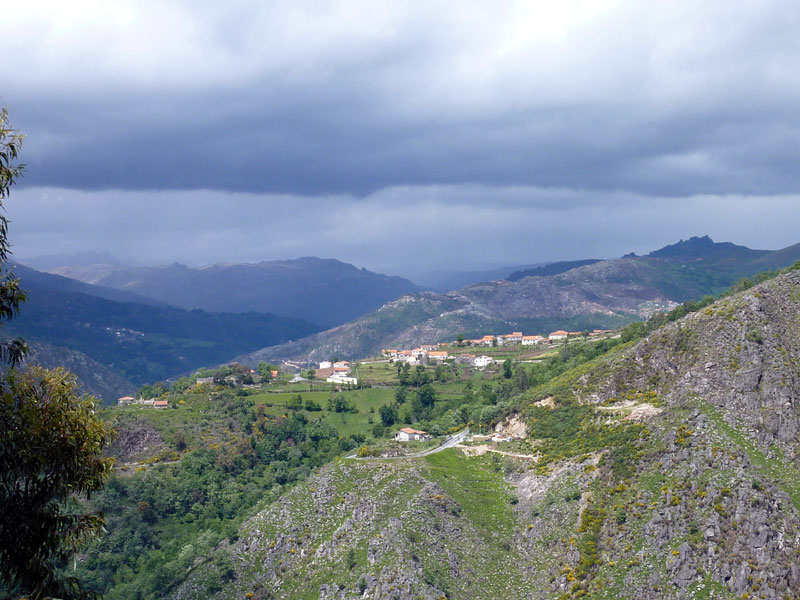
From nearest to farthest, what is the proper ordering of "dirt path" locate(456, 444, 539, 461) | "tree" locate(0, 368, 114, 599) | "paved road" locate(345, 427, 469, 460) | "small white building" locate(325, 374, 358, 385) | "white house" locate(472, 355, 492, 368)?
"tree" locate(0, 368, 114, 599) < "dirt path" locate(456, 444, 539, 461) < "paved road" locate(345, 427, 469, 460) < "small white building" locate(325, 374, 358, 385) < "white house" locate(472, 355, 492, 368)

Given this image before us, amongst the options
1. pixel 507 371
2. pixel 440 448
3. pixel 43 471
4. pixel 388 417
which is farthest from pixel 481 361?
pixel 43 471

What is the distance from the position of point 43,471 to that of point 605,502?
61.6 metres

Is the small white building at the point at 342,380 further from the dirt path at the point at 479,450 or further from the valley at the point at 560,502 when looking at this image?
the dirt path at the point at 479,450

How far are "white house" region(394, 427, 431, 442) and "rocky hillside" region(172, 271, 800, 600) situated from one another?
21.4 meters

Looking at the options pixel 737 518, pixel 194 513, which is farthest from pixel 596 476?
pixel 194 513

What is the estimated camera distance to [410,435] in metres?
115

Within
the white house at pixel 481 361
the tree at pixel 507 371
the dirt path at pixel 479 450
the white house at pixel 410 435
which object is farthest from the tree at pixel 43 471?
the white house at pixel 481 361

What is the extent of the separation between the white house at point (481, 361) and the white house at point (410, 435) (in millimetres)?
62768

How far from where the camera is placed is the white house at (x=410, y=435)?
4441 inches

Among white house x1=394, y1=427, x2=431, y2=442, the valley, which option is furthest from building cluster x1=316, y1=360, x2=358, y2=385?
the valley

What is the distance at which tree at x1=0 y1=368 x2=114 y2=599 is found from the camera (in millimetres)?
16500

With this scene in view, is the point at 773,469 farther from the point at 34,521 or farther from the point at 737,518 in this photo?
the point at 34,521

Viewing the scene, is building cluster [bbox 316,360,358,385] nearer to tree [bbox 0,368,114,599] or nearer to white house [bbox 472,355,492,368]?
white house [bbox 472,355,492,368]

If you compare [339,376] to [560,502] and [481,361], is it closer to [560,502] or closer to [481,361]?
[481,361]
